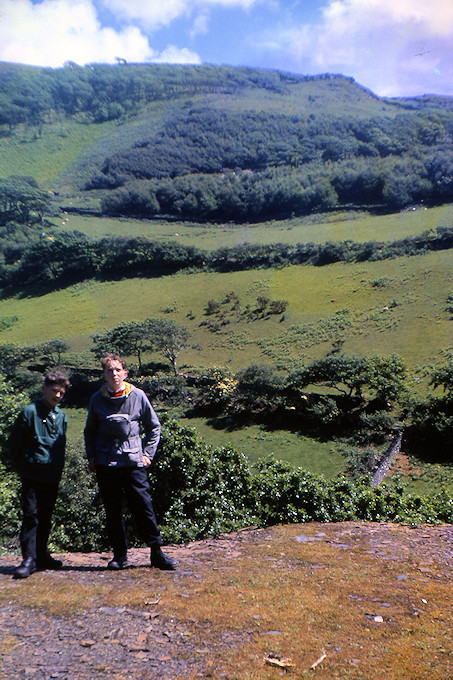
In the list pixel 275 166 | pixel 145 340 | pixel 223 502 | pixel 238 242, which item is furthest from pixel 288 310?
pixel 275 166

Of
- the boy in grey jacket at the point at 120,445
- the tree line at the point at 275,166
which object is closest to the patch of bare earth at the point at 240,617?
the boy in grey jacket at the point at 120,445

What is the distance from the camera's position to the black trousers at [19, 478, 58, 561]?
455 centimetres

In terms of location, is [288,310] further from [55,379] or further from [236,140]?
[236,140]

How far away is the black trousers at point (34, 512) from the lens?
4.55 meters

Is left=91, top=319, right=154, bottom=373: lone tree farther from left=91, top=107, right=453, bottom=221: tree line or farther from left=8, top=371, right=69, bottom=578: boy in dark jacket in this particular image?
left=91, top=107, right=453, bottom=221: tree line

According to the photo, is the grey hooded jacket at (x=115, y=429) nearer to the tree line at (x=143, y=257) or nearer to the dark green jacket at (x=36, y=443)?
the dark green jacket at (x=36, y=443)

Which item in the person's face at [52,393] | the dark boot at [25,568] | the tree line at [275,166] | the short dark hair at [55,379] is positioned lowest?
the dark boot at [25,568]

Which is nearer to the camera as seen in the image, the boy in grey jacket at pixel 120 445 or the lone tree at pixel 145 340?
the boy in grey jacket at pixel 120 445

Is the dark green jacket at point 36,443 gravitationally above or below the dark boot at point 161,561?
above

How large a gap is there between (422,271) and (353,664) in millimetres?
45865

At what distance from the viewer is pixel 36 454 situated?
14.8ft

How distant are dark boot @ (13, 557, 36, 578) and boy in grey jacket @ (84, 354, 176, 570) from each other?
0.76 m

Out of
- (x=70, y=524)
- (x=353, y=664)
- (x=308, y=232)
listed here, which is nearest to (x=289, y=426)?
(x=70, y=524)

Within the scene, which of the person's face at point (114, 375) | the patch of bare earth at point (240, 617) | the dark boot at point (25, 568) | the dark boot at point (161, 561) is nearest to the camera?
the patch of bare earth at point (240, 617)
